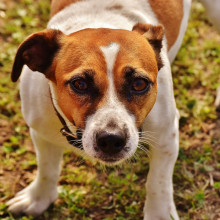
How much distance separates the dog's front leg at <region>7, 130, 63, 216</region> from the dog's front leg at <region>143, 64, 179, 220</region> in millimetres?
873

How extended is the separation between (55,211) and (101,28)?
1.86 meters

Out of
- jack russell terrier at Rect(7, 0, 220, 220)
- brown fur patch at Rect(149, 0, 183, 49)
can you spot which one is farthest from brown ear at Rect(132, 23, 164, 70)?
brown fur patch at Rect(149, 0, 183, 49)

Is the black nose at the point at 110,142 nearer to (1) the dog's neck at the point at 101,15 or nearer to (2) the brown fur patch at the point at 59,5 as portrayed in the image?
(1) the dog's neck at the point at 101,15

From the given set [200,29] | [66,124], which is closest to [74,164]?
[66,124]

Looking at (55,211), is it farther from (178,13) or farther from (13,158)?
(178,13)

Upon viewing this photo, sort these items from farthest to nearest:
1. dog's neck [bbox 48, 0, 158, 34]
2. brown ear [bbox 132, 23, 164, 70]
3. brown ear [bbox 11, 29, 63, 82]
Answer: dog's neck [bbox 48, 0, 158, 34]
brown ear [bbox 132, 23, 164, 70]
brown ear [bbox 11, 29, 63, 82]

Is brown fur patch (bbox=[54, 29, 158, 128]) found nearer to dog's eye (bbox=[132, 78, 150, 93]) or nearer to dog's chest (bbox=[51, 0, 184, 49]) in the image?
dog's eye (bbox=[132, 78, 150, 93])

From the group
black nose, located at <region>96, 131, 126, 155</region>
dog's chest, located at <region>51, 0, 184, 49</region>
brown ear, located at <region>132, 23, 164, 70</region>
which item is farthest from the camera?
dog's chest, located at <region>51, 0, 184, 49</region>

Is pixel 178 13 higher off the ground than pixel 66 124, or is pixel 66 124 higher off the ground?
pixel 178 13

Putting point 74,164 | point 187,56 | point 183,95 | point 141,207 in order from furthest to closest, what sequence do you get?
point 187,56, point 183,95, point 74,164, point 141,207

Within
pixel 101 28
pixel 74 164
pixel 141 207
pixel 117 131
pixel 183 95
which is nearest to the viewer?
pixel 117 131

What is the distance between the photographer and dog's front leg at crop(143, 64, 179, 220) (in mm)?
3605

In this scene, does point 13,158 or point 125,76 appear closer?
point 125,76

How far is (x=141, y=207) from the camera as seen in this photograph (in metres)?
4.36
